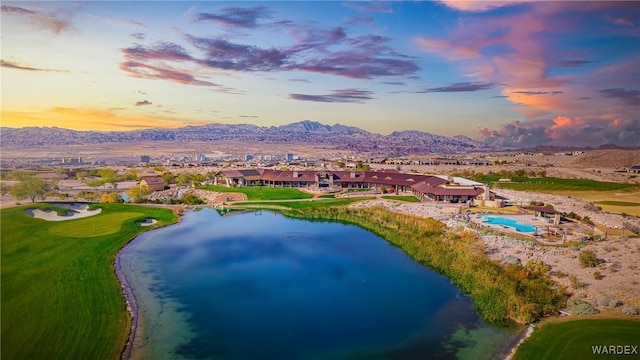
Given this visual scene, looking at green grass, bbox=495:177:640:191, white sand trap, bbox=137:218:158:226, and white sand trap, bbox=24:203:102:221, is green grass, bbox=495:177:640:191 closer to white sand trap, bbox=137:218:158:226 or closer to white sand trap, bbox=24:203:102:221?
white sand trap, bbox=137:218:158:226

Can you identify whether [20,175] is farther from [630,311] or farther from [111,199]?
[111,199]

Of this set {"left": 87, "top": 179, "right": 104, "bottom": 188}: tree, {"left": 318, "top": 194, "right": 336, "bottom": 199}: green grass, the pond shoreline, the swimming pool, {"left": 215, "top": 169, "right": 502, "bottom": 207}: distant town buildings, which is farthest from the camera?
{"left": 87, "top": 179, "right": 104, "bottom": 188}: tree

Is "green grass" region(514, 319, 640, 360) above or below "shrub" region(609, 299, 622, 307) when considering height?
below

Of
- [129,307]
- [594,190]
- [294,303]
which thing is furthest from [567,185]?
[129,307]

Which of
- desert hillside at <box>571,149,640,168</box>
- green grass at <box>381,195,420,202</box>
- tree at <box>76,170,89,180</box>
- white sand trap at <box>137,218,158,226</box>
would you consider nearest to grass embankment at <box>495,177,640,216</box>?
green grass at <box>381,195,420,202</box>

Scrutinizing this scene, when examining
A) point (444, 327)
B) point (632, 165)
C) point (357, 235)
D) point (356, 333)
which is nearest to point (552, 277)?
point (444, 327)

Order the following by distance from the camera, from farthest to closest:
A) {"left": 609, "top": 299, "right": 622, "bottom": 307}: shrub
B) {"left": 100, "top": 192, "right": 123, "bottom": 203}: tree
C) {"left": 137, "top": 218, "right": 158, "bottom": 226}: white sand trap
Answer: {"left": 100, "top": 192, "right": 123, "bottom": 203}: tree, {"left": 137, "top": 218, "right": 158, "bottom": 226}: white sand trap, {"left": 609, "top": 299, "right": 622, "bottom": 307}: shrub

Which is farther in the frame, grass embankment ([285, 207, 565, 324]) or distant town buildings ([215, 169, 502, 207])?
distant town buildings ([215, 169, 502, 207])

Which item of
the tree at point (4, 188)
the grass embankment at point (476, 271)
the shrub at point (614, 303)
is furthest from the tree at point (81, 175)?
the shrub at point (614, 303)

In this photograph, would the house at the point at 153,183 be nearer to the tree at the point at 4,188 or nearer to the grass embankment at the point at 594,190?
the tree at the point at 4,188

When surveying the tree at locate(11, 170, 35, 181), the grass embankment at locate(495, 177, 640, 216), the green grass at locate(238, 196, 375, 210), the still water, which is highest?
the tree at locate(11, 170, 35, 181)
